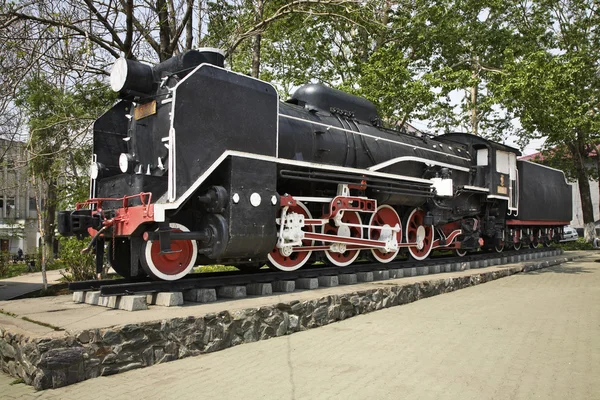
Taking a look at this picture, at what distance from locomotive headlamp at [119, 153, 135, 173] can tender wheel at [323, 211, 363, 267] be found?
3.50 m

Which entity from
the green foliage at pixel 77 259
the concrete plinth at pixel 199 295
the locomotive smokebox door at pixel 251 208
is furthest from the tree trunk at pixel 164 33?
the concrete plinth at pixel 199 295

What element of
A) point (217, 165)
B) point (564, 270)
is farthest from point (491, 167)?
point (217, 165)

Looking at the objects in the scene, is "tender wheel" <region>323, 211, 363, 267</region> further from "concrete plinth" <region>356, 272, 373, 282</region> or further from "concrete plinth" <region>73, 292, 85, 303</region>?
"concrete plinth" <region>73, 292, 85, 303</region>

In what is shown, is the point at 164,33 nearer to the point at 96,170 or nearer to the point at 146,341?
the point at 96,170

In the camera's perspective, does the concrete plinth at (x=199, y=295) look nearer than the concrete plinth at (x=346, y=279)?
Yes

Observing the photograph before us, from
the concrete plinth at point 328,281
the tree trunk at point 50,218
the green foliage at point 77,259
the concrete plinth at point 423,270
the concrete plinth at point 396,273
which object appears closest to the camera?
the concrete plinth at point 328,281

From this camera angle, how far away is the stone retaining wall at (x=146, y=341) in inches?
157

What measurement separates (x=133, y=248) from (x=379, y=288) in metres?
3.71

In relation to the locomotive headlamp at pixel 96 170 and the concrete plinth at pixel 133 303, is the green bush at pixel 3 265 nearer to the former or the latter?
the locomotive headlamp at pixel 96 170

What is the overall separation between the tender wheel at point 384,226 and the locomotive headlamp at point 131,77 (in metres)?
4.83

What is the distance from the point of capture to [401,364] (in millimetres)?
4875

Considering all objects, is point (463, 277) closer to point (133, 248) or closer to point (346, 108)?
point (346, 108)

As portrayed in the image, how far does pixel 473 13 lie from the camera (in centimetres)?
2231

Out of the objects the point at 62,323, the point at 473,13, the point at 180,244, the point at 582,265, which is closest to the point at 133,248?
the point at 180,244
